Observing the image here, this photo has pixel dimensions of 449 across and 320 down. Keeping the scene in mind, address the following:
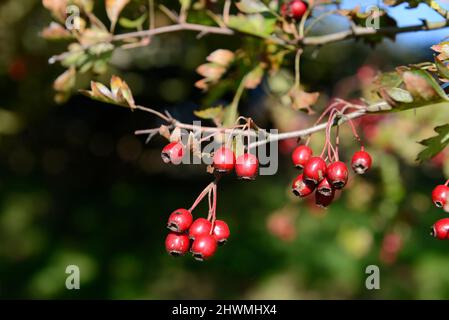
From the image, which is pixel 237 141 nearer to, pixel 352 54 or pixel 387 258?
pixel 387 258

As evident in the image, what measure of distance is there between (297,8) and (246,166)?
2.09ft

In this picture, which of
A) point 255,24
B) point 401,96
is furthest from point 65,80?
point 401,96

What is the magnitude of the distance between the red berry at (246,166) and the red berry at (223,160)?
0.02 metres

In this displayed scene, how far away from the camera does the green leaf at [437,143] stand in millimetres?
1178

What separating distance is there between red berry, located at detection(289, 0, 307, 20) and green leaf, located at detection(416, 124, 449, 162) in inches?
22.0

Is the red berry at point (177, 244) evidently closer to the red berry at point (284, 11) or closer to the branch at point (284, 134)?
the branch at point (284, 134)

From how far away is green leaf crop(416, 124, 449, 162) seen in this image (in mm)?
1178

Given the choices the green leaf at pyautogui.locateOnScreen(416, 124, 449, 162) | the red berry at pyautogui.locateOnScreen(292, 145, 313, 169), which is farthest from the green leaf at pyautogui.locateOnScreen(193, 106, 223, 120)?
the green leaf at pyautogui.locateOnScreen(416, 124, 449, 162)

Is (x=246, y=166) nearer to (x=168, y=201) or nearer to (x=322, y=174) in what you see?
(x=322, y=174)

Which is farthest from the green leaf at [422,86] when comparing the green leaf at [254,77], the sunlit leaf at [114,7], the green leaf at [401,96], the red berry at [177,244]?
the sunlit leaf at [114,7]

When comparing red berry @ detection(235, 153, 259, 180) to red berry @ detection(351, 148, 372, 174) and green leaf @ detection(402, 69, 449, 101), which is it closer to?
red berry @ detection(351, 148, 372, 174)

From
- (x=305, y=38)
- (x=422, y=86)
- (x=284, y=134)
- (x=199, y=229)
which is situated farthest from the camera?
(x=305, y=38)

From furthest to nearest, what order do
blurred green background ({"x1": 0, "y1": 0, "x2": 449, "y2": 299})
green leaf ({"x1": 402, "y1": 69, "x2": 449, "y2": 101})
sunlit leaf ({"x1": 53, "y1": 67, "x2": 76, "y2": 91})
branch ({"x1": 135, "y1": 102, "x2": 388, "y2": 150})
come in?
blurred green background ({"x1": 0, "y1": 0, "x2": 449, "y2": 299}) → sunlit leaf ({"x1": 53, "y1": 67, "x2": 76, "y2": 91}) → branch ({"x1": 135, "y1": 102, "x2": 388, "y2": 150}) → green leaf ({"x1": 402, "y1": 69, "x2": 449, "y2": 101})

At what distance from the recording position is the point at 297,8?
5.08 ft
